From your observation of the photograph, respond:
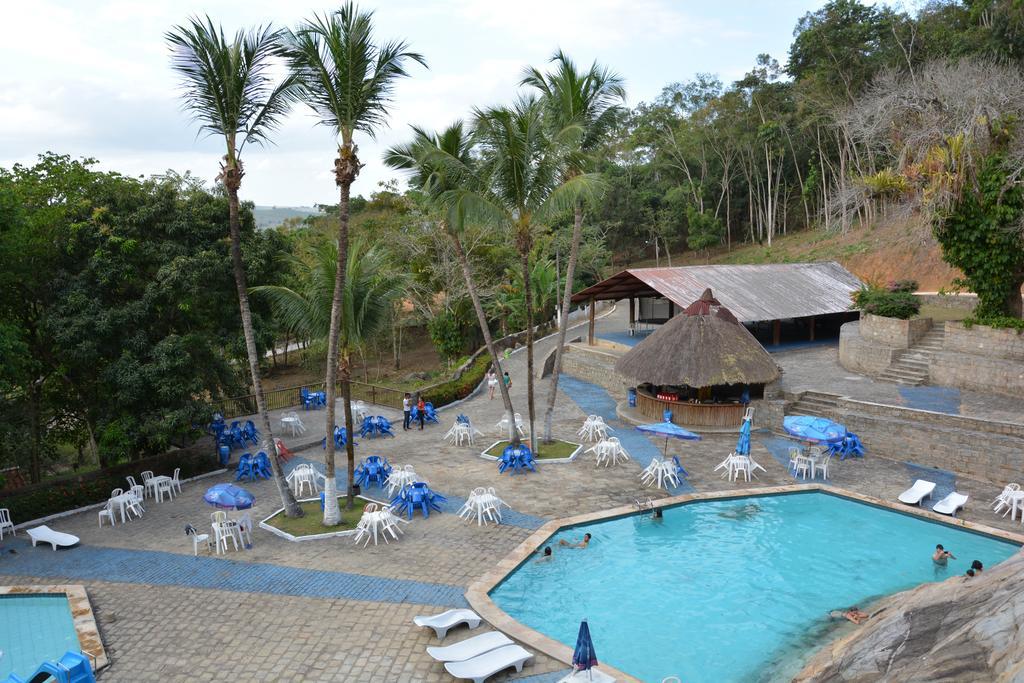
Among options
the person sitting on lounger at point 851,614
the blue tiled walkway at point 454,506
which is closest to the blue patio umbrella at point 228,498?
the blue tiled walkway at point 454,506

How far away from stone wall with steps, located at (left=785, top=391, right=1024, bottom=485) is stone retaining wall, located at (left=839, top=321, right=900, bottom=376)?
4850 millimetres

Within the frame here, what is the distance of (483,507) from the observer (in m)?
13.5

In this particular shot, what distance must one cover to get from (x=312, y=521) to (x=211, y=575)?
2448 millimetres

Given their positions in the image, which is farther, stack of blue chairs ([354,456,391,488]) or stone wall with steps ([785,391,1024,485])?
stack of blue chairs ([354,456,391,488])

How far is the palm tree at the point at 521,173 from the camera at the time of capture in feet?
51.6

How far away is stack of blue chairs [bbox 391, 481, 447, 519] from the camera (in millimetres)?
13891

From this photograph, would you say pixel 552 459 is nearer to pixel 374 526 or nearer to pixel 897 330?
pixel 374 526

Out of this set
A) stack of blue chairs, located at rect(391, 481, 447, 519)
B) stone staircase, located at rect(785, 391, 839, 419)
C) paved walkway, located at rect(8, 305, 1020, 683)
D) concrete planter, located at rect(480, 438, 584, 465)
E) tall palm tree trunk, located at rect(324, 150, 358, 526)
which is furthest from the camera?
stone staircase, located at rect(785, 391, 839, 419)

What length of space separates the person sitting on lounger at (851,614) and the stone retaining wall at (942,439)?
7.44 metres

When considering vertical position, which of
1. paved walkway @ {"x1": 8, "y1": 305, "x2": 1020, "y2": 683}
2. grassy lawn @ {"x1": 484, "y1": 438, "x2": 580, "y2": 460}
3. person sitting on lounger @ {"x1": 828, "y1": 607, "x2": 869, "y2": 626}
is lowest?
person sitting on lounger @ {"x1": 828, "y1": 607, "x2": 869, "y2": 626}

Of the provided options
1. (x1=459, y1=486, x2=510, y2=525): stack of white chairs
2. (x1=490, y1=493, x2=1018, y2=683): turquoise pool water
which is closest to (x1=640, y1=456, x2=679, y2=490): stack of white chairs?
(x1=490, y1=493, x2=1018, y2=683): turquoise pool water

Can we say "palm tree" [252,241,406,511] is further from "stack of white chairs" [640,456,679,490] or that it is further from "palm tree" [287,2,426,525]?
"stack of white chairs" [640,456,679,490]

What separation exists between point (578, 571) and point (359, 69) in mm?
9946

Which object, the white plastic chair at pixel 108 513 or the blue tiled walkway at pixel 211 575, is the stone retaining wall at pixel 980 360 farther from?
the white plastic chair at pixel 108 513
